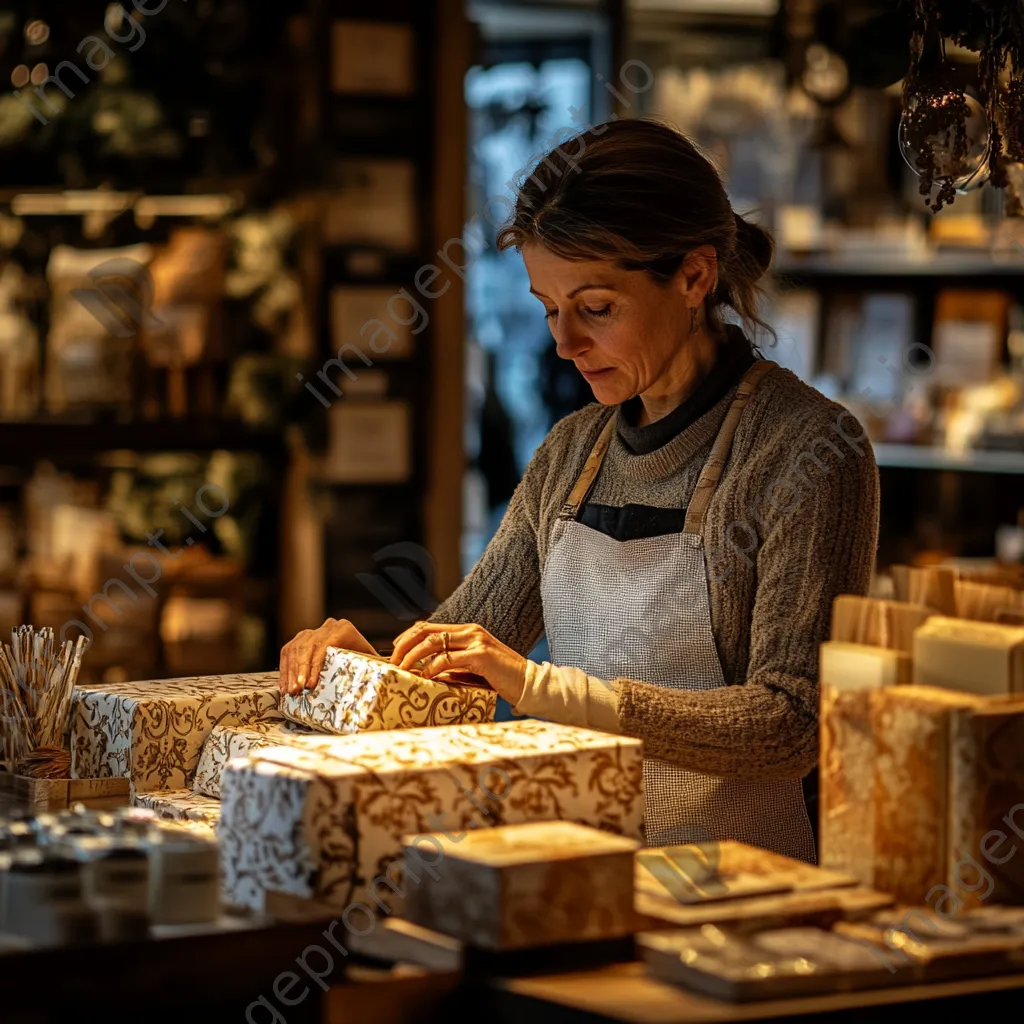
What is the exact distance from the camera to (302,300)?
5246 mm

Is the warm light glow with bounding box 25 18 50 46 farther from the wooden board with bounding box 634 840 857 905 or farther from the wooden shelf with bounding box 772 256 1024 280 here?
the wooden board with bounding box 634 840 857 905

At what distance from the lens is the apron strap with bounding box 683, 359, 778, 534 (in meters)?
2.34

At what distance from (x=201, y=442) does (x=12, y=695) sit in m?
2.95

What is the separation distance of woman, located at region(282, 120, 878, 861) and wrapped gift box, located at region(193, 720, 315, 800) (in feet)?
0.27

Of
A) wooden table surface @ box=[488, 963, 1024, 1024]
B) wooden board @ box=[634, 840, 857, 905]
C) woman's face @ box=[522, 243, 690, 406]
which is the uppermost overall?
woman's face @ box=[522, 243, 690, 406]

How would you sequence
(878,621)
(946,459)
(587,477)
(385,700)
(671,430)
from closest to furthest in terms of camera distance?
(878,621)
(385,700)
(671,430)
(587,477)
(946,459)

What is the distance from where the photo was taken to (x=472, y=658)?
2.04 m

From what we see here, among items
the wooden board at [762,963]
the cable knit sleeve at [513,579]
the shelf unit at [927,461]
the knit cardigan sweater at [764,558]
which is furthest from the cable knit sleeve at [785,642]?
the shelf unit at [927,461]

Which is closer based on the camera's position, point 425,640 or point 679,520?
point 425,640

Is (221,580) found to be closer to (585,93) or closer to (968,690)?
(585,93)

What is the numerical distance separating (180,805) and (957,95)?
1.28m

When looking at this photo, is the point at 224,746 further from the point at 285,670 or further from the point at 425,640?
the point at 425,640


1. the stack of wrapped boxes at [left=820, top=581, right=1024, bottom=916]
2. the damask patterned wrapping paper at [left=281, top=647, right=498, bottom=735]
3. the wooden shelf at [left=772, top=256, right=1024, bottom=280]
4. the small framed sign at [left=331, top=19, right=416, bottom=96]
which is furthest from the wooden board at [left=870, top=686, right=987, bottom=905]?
the wooden shelf at [left=772, top=256, right=1024, bottom=280]

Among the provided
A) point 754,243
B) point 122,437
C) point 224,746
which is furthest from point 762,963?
point 122,437
